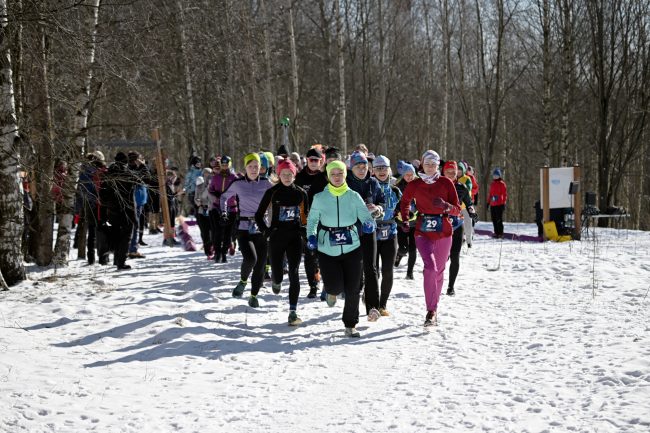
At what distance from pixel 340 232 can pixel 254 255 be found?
2300 mm

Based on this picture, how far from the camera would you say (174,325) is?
7699 mm

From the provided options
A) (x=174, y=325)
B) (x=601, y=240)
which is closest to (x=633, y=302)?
(x=174, y=325)

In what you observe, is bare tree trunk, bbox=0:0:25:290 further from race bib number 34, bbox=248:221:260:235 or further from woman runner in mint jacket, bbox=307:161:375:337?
woman runner in mint jacket, bbox=307:161:375:337

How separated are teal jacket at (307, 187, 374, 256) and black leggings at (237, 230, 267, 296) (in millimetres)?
1704

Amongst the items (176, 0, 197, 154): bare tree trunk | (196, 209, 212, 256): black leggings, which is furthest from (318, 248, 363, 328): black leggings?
(176, 0, 197, 154): bare tree trunk

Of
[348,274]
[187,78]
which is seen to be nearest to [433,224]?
[348,274]

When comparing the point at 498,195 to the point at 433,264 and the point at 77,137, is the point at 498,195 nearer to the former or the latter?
the point at 433,264

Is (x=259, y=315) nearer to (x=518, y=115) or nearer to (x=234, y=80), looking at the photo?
(x=234, y=80)

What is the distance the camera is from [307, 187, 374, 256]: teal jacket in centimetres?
725

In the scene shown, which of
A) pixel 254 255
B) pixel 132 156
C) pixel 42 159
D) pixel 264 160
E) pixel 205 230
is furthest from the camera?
pixel 205 230

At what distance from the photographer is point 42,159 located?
10.5 m

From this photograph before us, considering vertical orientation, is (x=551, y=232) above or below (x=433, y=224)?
below

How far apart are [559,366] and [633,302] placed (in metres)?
3.42

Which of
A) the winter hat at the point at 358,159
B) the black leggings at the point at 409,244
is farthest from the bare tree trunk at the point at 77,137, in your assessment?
the black leggings at the point at 409,244
